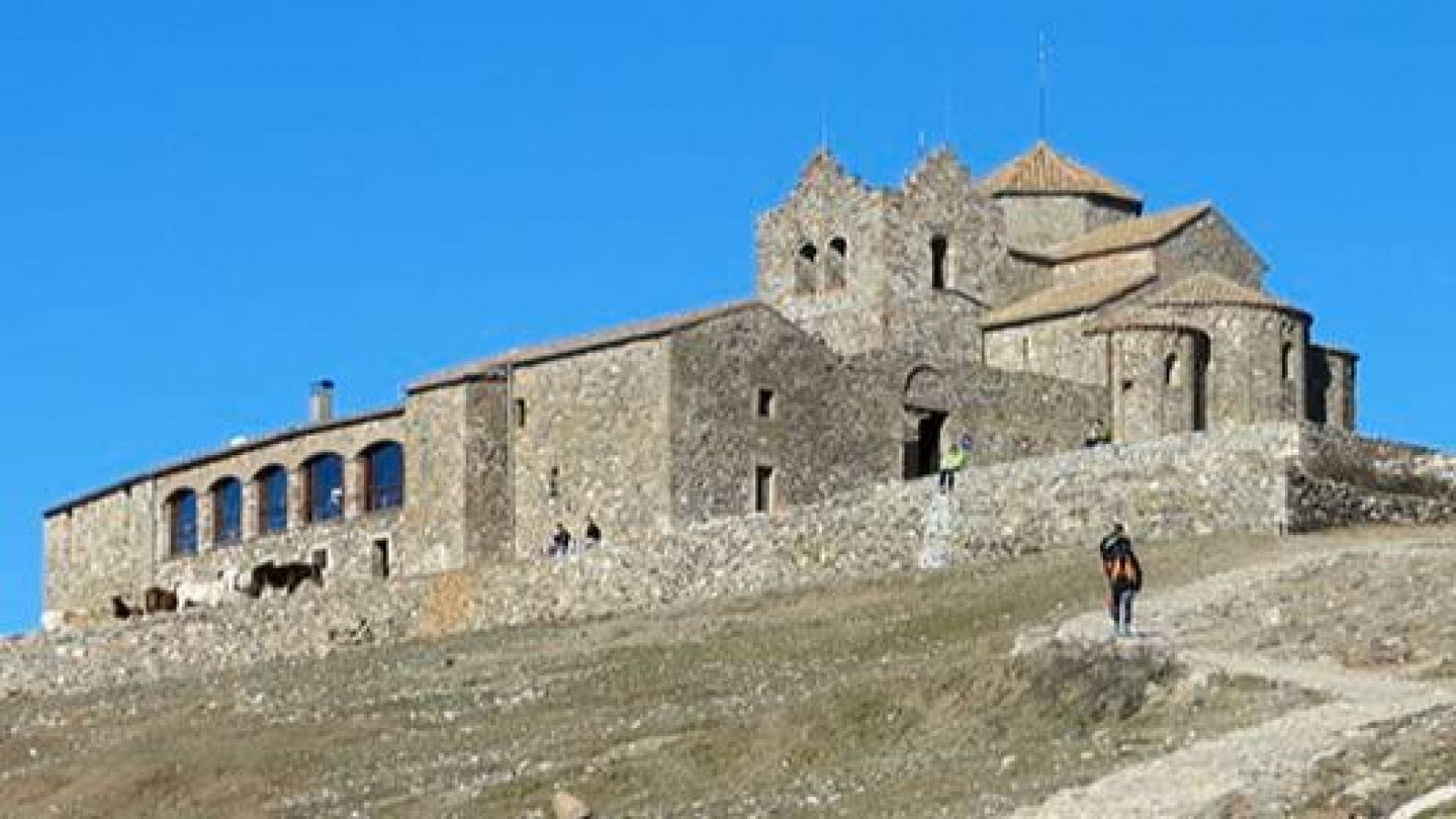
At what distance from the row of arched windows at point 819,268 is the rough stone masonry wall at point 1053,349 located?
3829 mm

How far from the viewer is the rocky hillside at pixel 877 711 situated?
3706 cm

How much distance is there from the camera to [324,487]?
81.1 metres

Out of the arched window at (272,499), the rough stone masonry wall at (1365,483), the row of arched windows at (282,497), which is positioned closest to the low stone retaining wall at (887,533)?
the rough stone masonry wall at (1365,483)

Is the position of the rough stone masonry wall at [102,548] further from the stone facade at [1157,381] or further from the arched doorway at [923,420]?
the stone facade at [1157,381]

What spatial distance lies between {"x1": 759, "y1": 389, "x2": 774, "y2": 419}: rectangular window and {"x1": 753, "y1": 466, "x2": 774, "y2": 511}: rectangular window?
3.64 feet

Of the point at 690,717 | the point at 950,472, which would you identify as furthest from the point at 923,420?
the point at 690,717

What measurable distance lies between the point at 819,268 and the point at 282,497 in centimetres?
1419

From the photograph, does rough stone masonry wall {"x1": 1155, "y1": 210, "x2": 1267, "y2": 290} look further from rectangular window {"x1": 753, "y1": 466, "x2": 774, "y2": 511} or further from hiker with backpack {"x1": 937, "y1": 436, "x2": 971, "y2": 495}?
hiker with backpack {"x1": 937, "y1": 436, "x2": 971, "y2": 495}

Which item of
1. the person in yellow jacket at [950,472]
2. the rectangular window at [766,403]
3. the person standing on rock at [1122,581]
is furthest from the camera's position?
the rectangular window at [766,403]

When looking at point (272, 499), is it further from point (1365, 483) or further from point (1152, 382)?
point (1365, 483)

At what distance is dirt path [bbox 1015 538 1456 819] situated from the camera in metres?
34.9

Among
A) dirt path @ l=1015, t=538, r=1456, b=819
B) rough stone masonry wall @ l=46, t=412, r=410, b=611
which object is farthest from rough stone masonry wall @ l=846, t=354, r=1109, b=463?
dirt path @ l=1015, t=538, r=1456, b=819

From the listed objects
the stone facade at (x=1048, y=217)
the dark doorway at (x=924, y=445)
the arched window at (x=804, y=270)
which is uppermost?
the stone facade at (x=1048, y=217)

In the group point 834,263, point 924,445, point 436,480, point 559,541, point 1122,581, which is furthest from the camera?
point 834,263
